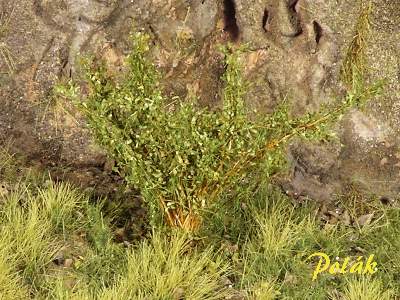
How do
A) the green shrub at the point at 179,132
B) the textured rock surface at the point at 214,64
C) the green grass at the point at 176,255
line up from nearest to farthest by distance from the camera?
the green shrub at the point at 179,132, the green grass at the point at 176,255, the textured rock surface at the point at 214,64

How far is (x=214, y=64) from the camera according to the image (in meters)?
5.70

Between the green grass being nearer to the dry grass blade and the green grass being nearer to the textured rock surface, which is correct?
the textured rock surface

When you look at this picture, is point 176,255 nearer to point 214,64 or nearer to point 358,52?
point 214,64

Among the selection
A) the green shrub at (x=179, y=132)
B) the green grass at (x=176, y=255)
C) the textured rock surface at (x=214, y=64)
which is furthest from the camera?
the textured rock surface at (x=214, y=64)

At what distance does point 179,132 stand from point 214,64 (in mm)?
1475

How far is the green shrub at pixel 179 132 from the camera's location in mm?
4266

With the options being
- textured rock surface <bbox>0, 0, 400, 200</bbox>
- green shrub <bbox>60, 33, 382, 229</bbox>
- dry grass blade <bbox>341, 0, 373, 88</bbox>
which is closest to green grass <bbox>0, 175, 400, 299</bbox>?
green shrub <bbox>60, 33, 382, 229</bbox>

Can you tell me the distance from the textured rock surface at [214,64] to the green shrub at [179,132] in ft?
3.84

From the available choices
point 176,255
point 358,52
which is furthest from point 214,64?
point 176,255

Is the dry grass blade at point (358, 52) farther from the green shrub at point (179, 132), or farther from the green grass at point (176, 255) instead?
the green shrub at point (179, 132)

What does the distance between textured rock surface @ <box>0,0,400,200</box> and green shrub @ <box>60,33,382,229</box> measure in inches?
46.0

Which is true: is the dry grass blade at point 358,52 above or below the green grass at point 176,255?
above

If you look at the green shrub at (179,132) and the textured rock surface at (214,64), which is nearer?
the green shrub at (179,132)

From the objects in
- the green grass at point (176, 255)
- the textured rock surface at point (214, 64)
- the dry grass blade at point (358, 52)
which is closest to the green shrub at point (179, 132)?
the green grass at point (176, 255)
